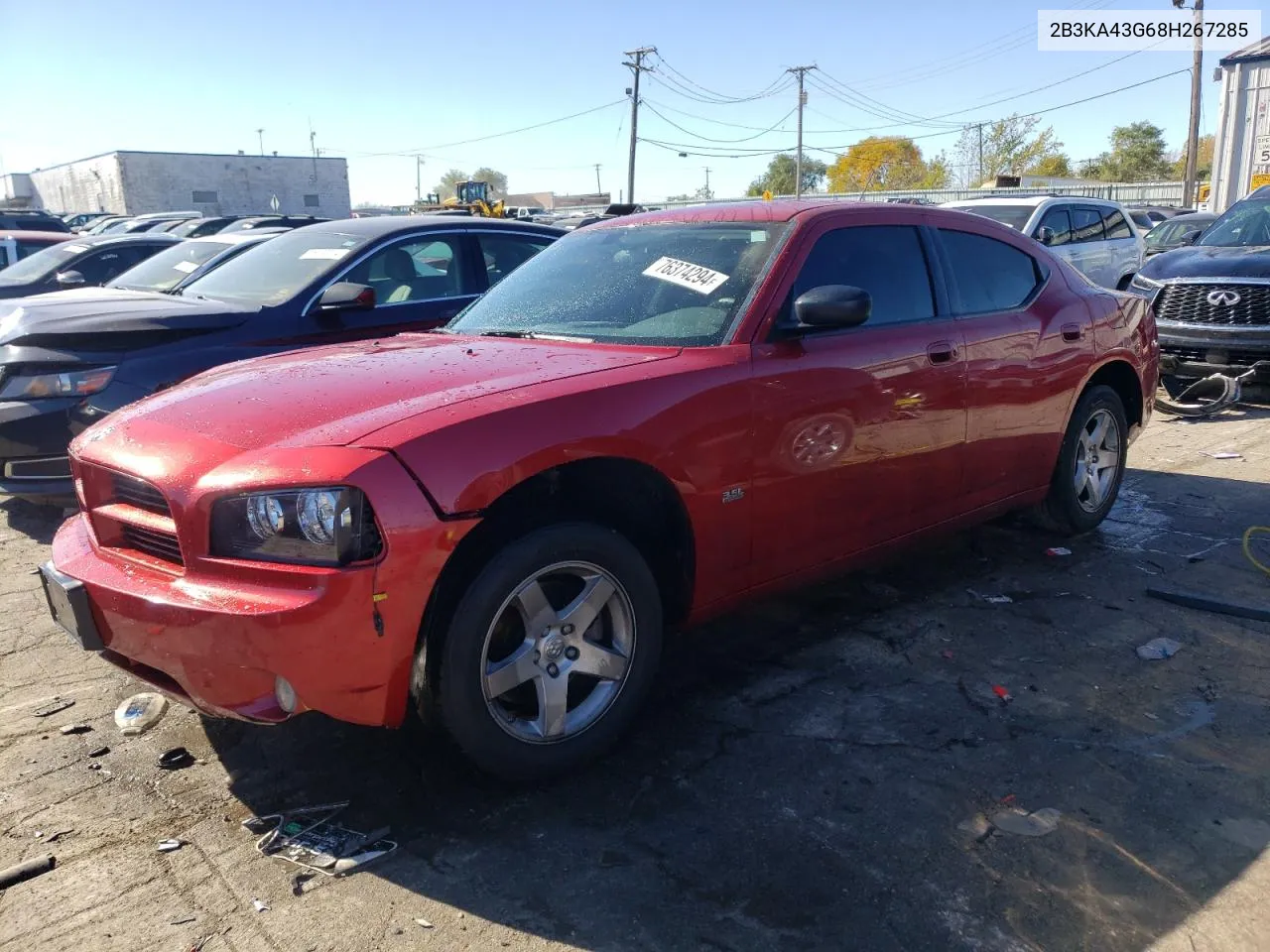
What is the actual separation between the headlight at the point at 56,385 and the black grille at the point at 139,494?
264 centimetres

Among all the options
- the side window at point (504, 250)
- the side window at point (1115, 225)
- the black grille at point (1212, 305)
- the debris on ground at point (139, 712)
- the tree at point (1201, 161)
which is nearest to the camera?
the debris on ground at point (139, 712)

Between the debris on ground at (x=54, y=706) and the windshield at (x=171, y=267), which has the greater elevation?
the windshield at (x=171, y=267)

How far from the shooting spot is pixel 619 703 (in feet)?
10.2

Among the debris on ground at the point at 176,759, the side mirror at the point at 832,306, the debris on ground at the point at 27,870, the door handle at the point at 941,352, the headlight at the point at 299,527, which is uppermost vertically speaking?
the side mirror at the point at 832,306

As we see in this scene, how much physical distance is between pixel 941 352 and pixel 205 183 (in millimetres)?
71774

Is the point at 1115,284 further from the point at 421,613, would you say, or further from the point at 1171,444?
the point at 421,613

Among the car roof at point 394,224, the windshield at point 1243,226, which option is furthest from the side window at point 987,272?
the windshield at point 1243,226

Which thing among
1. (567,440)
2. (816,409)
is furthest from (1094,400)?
(567,440)

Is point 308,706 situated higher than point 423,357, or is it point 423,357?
point 423,357

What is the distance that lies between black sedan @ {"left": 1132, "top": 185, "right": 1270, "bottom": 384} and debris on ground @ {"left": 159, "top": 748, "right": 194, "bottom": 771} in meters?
8.52

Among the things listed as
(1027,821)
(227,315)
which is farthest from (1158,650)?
(227,315)

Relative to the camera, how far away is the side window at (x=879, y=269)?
150 inches

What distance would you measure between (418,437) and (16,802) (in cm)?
→ 170

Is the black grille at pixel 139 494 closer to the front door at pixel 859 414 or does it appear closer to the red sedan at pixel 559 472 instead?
the red sedan at pixel 559 472
